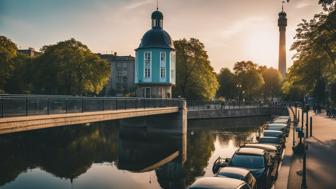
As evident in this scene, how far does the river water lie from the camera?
2689 centimetres

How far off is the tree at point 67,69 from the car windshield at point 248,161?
160 feet

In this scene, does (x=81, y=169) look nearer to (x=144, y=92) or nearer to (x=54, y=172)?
(x=54, y=172)

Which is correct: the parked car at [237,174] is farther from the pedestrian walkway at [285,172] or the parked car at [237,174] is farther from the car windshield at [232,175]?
the pedestrian walkway at [285,172]

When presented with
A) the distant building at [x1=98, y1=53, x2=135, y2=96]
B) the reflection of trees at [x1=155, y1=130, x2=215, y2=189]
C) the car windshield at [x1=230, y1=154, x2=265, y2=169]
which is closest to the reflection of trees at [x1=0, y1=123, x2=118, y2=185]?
the reflection of trees at [x1=155, y1=130, x2=215, y2=189]

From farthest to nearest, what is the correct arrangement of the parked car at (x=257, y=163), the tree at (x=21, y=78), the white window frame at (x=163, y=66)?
the tree at (x=21, y=78) → the white window frame at (x=163, y=66) → the parked car at (x=257, y=163)

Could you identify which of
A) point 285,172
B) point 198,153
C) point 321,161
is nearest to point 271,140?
point 321,161

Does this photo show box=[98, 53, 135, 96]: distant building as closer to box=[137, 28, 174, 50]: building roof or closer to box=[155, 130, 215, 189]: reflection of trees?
box=[137, 28, 174, 50]: building roof

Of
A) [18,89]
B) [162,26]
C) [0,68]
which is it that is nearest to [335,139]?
[162,26]

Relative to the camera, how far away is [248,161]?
18391 mm

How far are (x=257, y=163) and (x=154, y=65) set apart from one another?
44.1m

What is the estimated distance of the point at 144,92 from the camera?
6153 cm

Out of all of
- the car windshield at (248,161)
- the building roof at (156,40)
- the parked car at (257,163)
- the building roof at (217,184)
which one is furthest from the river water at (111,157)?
the building roof at (156,40)

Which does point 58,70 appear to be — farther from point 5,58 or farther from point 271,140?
point 271,140

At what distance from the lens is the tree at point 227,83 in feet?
384
